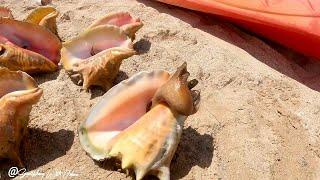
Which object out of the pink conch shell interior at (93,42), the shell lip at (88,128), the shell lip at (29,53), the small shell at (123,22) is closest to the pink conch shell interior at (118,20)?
the small shell at (123,22)

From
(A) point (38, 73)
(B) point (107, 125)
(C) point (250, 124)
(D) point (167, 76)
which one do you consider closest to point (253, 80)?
(C) point (250, 124)

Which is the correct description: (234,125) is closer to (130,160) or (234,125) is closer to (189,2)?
(130,160)

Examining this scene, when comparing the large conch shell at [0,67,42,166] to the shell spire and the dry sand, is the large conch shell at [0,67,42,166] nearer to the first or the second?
the dry sand

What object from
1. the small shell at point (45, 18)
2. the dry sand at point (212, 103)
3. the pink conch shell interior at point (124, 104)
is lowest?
the dry sand at point (212, 103)

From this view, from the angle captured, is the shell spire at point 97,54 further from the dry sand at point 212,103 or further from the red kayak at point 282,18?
the red kayak at point 282,18

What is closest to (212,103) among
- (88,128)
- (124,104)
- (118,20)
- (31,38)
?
(124,104)

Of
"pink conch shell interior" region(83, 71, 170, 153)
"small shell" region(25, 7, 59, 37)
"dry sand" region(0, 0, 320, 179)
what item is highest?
"pink conch shell interior" region(83, 71, 170, 153)

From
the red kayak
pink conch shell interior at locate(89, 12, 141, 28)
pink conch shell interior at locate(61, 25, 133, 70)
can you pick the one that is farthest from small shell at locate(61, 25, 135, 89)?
the red kayak
